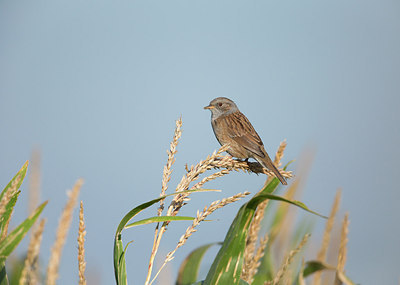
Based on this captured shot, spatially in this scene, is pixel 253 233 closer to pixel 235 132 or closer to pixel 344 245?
pixel 344 245

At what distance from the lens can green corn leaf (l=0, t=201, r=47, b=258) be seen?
1616 millimetres

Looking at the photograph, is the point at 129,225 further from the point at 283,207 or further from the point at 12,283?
the point at 283,207

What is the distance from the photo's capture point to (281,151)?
280 centimetres

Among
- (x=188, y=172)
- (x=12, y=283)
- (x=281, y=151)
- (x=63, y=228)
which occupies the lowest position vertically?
(x=12, y=283)

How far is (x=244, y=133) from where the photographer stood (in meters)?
5.52

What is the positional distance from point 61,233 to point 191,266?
7.36 feet

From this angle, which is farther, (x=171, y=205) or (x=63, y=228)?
(x=171, y=205)

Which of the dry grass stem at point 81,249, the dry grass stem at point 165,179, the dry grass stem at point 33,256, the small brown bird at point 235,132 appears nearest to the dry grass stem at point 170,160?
the dry grass stem at point 165,179

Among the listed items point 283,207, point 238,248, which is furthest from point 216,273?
point 283,207

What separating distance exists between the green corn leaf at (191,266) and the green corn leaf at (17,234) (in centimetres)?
171

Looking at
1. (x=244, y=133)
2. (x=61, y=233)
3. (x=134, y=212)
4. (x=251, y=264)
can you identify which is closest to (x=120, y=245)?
(x=134, y=212)

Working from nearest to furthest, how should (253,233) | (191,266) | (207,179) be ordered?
(207,179), (253,233), (191,266)

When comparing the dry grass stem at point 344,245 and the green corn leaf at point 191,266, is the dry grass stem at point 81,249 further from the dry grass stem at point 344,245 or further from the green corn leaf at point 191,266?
the green corn leaf at point 191,266

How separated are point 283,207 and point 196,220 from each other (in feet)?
3.83
